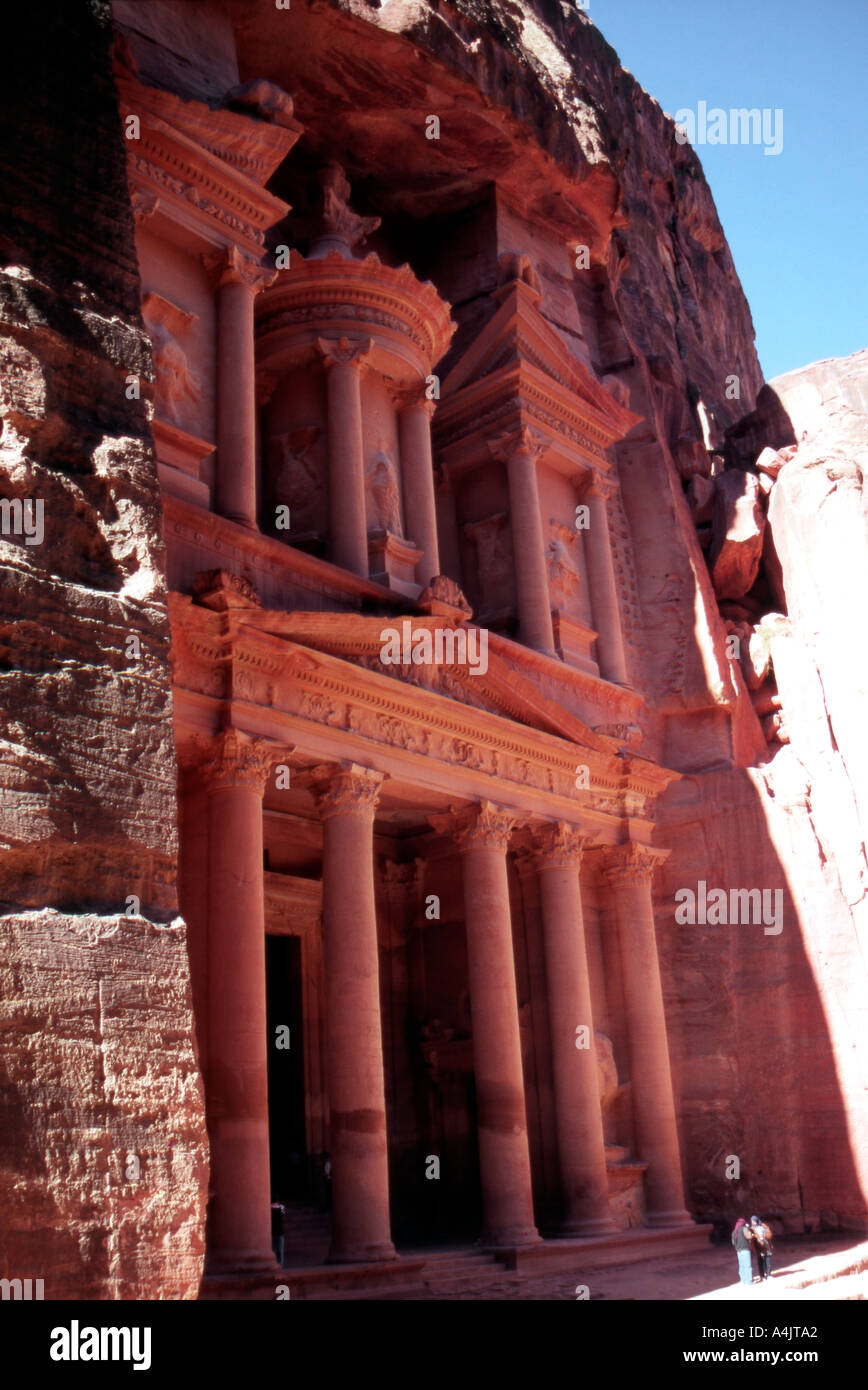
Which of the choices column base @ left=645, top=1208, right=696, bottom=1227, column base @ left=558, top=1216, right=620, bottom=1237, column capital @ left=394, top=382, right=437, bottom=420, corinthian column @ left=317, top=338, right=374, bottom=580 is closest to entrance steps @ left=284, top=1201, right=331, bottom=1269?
column base @ left=558, top=1216, right=620, bottom=1237

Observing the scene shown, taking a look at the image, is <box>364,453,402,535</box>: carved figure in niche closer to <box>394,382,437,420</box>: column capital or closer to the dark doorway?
<box>394,382,437,420</box>: column capital

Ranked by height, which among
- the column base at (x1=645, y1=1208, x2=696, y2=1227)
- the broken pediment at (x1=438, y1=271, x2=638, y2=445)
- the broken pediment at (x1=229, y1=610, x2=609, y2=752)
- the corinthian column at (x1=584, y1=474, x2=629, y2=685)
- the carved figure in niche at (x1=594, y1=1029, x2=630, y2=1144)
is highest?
the broken pediment at (x1=438, y1=271, x2=638, y2=445)

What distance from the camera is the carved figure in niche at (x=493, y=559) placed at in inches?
937

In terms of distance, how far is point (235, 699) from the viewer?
50.3ft

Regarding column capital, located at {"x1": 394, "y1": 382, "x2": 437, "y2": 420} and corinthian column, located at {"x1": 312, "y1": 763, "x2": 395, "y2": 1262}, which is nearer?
corinthian column, located at {"x1": 312, "y1": 763, "x2": 395, "y2": 1262}

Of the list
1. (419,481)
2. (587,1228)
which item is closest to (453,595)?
(419,481)

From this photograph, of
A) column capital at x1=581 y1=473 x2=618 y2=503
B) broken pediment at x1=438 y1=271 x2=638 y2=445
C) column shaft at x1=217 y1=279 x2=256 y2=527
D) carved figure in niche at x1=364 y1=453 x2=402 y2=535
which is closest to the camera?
column shaft at x1=217 y1=279 x2=256 y2=527

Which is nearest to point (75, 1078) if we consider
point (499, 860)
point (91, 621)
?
point (91, 621)

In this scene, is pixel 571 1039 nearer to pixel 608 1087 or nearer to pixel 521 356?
pixel 608 1087

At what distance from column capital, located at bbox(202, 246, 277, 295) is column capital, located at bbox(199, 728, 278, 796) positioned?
736 centimetres

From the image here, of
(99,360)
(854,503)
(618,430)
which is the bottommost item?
(99,360)

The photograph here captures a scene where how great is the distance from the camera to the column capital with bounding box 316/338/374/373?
20.6 m
